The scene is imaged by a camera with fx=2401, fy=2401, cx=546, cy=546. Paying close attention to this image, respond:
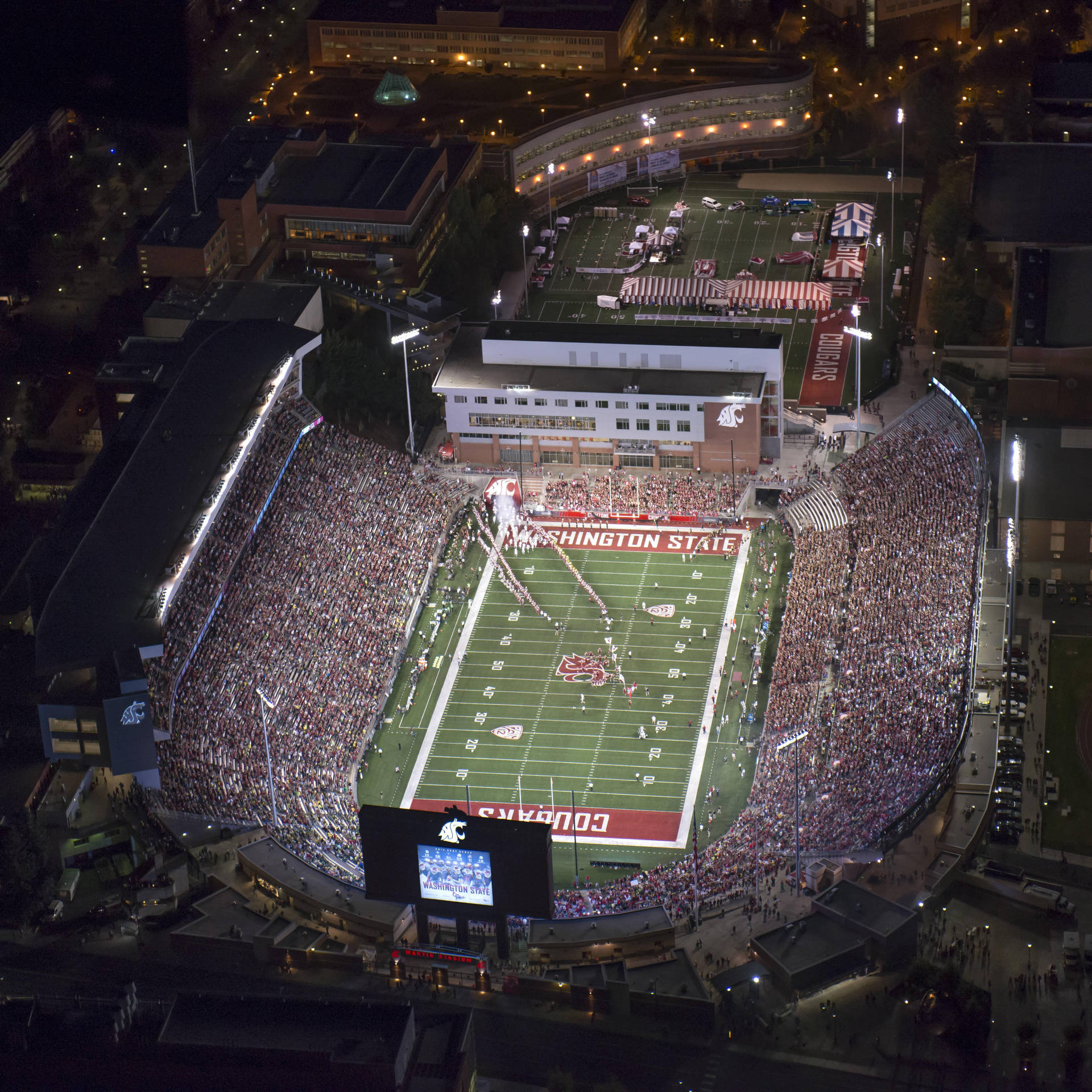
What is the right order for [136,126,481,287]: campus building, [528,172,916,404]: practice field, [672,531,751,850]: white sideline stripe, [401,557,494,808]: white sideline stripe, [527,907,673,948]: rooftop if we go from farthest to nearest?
[528,172,916,404]: practice field → [136,126,481,287]: campus building → [401,557,494,808]: white sideline stripe → [672,531,751,850]: white sideline stripe → [527,907,673,948]: rooftop

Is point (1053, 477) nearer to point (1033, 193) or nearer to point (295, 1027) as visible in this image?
point (1033, 193)

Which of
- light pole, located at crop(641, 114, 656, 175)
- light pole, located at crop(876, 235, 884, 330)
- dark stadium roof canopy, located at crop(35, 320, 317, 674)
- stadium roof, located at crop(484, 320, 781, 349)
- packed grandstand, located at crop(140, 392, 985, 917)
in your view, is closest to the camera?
packed grandstand, located at crop(140, 392, 985, 917)

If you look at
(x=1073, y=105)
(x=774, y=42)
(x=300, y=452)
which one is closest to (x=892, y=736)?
(x=300, y=452)

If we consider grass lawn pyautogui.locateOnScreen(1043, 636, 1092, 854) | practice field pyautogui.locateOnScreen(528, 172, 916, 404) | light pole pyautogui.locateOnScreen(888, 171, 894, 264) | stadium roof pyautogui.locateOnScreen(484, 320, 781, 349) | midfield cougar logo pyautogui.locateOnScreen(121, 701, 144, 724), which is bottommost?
practice field pyautogui.locateOnScreen(528, 172, 916, 404)

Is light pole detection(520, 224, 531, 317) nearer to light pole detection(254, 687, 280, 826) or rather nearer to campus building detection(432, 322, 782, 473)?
campus building detection(432, 322, 782, 473)

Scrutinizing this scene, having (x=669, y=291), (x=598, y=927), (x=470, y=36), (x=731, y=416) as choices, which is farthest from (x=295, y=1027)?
(x=470, y=36)

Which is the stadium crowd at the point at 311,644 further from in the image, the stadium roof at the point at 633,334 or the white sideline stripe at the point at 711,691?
the white sideline stripe at the point at 711,691

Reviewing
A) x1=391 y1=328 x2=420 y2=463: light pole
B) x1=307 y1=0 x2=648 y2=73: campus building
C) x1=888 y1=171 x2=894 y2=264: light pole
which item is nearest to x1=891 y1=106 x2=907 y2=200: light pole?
x1=888 y1=171 x2=894 y2=264: light pole
